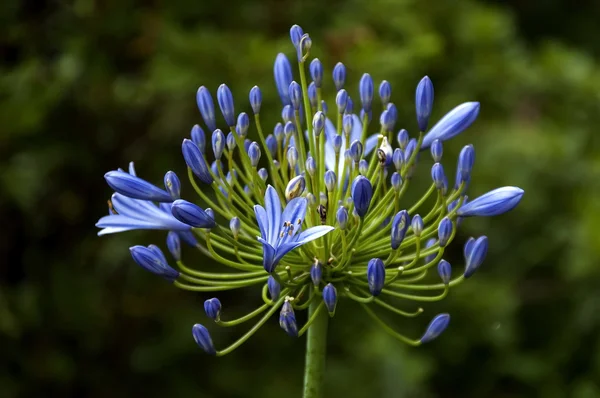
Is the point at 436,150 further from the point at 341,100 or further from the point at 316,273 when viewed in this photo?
the point at 316,273

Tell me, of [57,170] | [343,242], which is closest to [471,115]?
[343,242]

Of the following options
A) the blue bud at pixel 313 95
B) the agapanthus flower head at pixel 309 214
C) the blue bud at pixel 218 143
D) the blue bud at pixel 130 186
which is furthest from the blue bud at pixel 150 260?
the blue bud at pixel 313 95

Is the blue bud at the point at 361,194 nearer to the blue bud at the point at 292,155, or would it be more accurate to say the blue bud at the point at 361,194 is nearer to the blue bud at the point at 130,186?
the blue bud at the point at 292,155

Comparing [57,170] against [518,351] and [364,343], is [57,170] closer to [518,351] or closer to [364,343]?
[364,343]

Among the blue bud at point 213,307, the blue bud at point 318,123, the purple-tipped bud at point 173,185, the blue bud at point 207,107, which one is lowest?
the blue bud at point 213,307

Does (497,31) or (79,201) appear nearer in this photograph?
(79,201)

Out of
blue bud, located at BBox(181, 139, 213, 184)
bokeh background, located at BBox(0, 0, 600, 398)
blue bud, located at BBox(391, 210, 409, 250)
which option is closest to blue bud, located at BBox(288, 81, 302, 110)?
blue bud, located at BBox(181, 139, 213, 184)

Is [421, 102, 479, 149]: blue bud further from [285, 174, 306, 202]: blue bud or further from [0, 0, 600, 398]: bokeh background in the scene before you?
[0, 0, 600, 398]: bokeh background
